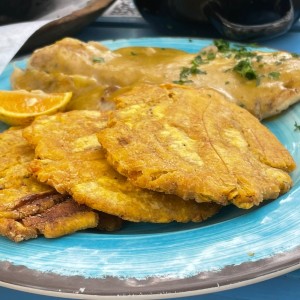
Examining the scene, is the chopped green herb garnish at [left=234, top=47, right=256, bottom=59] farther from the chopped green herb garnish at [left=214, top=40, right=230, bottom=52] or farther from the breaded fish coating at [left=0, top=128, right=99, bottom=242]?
the breaded fish coating at [left=0, top=128, right=99, bottom=242]

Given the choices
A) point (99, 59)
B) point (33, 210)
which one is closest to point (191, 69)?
point (99, 59)

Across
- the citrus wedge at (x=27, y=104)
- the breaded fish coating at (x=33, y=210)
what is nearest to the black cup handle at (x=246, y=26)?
the citrus wedge at (x=27, y=104)

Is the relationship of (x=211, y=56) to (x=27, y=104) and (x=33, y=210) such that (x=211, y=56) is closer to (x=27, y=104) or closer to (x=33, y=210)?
(x=27, y=104)

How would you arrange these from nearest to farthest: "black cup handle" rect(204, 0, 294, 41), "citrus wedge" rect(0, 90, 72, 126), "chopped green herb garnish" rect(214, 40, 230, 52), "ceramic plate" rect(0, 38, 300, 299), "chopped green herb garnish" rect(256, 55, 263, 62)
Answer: "ceramic plate" rect(0, 38, 300, 299) → "citrus wedge" rect(0, 90, 72, 126) → "chopped green herb garnish" rect(256, 55, 263, 62) → "chopped green herb garnish" rect(214, 40, 230, 52) → "black cup handle" rect(204, 0, 294, 41)

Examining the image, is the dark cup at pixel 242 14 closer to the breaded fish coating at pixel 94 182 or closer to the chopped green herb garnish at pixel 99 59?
the chopped green herb garnish at pixel 99 59

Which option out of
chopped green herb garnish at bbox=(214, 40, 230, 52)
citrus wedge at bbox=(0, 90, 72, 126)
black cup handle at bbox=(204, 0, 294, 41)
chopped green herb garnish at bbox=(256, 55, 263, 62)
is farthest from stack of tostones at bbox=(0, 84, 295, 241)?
black cup handle at bbox=(204, 0, 294, 41)

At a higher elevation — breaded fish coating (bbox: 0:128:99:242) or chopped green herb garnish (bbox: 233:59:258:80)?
breaded fish coating (bbox: 0:128:99:242)

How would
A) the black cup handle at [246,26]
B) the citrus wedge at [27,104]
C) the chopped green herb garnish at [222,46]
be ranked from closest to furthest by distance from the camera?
the citrus wedge at [27,104], the chopped green herb garnish at [222,46], the black cup handle at [246,26]
